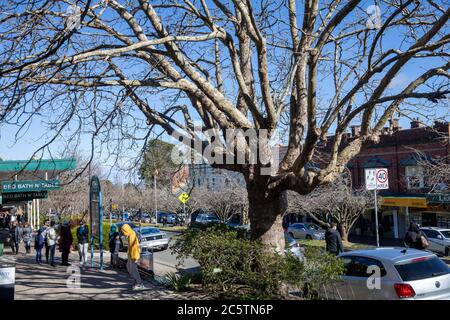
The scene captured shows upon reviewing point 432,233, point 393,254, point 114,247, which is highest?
point 393,254

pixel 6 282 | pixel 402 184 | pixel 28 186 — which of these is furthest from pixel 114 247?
pixel 402 184

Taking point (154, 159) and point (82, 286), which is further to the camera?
point (154, 159)

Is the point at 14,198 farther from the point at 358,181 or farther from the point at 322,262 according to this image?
the point at 358,181

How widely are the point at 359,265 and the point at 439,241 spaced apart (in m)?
16.8

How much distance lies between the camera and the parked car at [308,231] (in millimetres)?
33781

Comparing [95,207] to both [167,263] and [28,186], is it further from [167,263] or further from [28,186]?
[28,186]

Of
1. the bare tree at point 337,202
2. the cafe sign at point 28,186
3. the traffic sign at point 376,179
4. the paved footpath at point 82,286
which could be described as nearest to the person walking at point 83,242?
the paved footpath at point 82,286

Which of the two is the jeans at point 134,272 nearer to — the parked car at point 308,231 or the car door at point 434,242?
the car door at point 434,242

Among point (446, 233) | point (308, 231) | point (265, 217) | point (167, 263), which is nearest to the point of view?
point (265, 217)

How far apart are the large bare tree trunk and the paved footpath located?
6.01 feet

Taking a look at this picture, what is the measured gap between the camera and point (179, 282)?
10.2 m

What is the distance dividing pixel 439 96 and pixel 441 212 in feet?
95.2

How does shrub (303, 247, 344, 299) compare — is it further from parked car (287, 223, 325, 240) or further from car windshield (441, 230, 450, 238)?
parked car (287, 223, 325, 240)

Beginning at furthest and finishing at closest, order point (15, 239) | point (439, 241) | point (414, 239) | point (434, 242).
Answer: point (434, 242) < point (439, 241) < point (15, 239) < point (414, 239)
